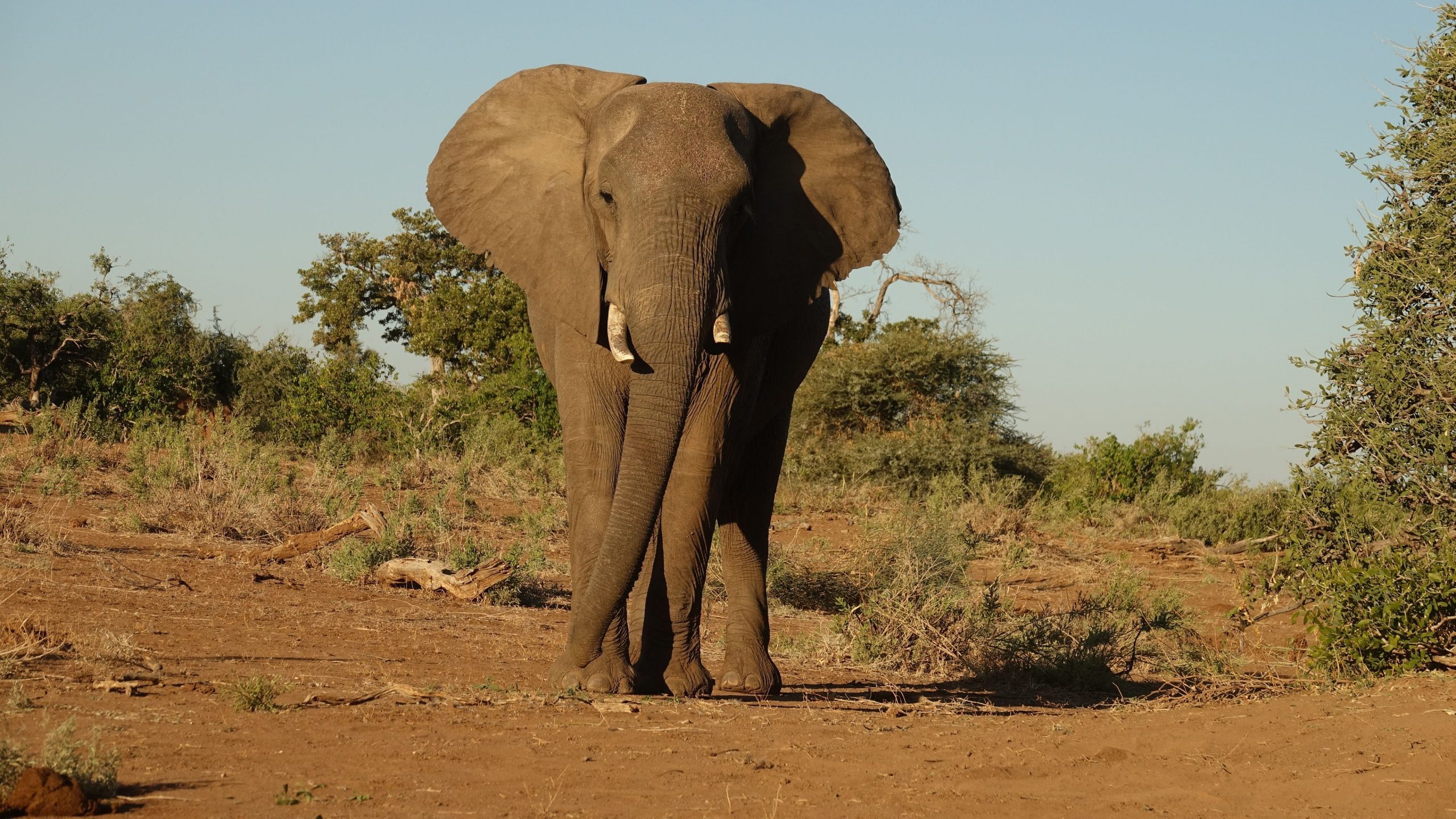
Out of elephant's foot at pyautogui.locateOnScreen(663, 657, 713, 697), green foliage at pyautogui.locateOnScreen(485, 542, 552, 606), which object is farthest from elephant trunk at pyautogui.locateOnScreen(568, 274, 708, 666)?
green foliage at pyautogui.locateOnScreen(485, 542, 552, 606)

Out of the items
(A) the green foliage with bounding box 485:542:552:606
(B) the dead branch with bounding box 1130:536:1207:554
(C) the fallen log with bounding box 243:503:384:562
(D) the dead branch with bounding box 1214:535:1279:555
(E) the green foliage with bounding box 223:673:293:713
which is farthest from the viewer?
(B) the dead branch with bounding box 1130:536:1207:554

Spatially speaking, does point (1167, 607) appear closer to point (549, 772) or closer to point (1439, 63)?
point (1439, 63)

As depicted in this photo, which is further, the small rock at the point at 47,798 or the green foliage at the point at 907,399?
the green foliage at the point at 907,399

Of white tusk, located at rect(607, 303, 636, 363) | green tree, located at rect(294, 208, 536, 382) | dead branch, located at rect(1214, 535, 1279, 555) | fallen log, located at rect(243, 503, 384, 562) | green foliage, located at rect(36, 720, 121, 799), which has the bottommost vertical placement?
green foliage, located at rect(36, 720, 121, 799)

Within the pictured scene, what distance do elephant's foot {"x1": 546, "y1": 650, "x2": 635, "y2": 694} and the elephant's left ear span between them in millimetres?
1642

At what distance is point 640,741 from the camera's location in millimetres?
5152

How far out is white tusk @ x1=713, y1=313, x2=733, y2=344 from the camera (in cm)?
578

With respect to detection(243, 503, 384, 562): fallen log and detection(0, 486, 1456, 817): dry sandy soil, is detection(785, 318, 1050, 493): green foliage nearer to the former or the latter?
detection(243, 503, 384, 562): fallen log

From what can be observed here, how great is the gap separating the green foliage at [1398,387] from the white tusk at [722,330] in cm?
405

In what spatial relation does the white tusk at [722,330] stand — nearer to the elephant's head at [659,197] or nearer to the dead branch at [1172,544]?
the elephant's head at [659,197]

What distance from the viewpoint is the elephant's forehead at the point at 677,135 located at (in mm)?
5785

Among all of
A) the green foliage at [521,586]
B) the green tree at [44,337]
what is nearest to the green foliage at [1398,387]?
the green foliage at [521,586]

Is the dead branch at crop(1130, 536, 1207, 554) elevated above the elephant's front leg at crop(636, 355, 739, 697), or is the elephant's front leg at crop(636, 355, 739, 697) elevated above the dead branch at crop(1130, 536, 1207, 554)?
the dead branch at crop(1130, 536, 1207, 554)

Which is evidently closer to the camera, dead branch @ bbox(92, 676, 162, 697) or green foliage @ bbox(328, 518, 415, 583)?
dead branch @ bbox(92, 676, 162, 697)
